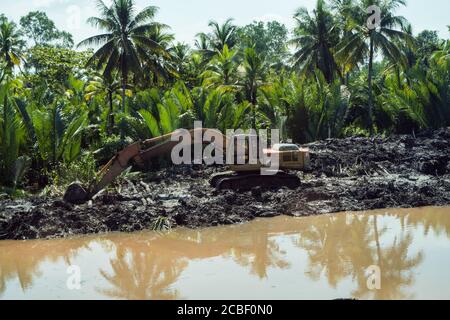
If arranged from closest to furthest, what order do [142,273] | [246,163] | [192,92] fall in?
[142,273] → [246,163] → [192,92]

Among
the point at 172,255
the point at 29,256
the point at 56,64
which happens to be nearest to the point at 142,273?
the point at 172,255

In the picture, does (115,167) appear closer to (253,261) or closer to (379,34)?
(253,261)

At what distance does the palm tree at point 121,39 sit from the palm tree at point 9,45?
12597 millimetres

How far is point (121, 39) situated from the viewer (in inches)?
1113

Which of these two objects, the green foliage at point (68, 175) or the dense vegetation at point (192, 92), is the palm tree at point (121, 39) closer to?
the dense vegetation at point (192, 92)

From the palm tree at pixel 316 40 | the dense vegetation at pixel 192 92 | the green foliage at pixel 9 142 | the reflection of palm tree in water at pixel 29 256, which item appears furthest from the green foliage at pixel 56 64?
the reflection of palm tree in water at pixel 29 256

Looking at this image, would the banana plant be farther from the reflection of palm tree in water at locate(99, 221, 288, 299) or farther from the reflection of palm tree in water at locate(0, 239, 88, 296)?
the reflection of palm tree in water at locate(99, 221, 288, 299)

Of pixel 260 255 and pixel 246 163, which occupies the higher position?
pixel 246 163

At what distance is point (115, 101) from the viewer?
1385 inches

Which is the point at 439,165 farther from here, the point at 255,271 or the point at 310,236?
the point at 255,271

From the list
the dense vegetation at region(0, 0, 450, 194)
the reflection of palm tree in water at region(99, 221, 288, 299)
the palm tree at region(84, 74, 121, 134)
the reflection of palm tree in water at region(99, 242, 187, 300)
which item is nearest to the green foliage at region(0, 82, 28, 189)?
the dense vegetation at region(0, 0, 450, 194)

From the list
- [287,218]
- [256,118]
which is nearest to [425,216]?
[287,218]

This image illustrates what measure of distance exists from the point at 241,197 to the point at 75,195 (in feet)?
14.9

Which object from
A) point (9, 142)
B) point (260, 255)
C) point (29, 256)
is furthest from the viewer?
point (9, 142)
